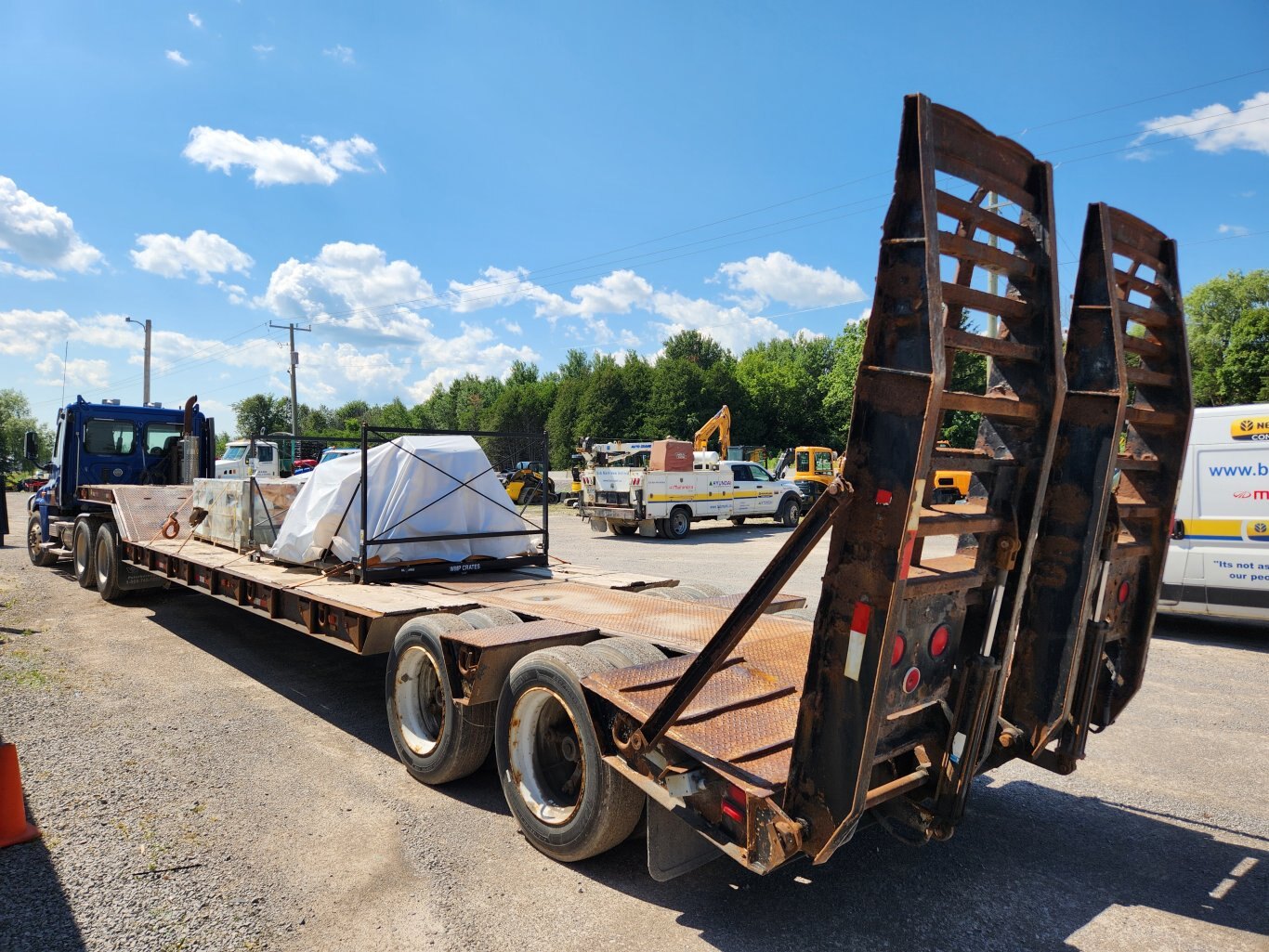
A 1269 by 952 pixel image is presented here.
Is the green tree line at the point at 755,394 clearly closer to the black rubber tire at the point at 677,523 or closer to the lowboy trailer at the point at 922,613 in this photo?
the black rubber tire at the point at 677,523

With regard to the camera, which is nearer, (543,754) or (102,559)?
(543,754)

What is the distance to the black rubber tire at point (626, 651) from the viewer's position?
12.8 ft

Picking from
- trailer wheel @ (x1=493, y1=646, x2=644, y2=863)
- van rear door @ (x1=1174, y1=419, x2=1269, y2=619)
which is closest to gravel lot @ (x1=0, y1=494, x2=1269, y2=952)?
trailer wheel @ (x1=493, y1=646, x2=644, y2=863)

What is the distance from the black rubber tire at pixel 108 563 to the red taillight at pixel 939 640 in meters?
10.9

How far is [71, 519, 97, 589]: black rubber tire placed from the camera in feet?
37.3

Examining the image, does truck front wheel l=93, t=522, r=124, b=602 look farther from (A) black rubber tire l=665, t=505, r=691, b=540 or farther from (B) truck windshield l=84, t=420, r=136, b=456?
(A) black rubber tire l=665, t=505, r=691, b=540

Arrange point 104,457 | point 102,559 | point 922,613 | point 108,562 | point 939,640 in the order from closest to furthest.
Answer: point 922,613 → point 939,640 → point 108,562 → point 102,559 → point 104,457

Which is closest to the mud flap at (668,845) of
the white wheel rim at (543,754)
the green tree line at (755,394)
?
the white wheel rim at (543,754)

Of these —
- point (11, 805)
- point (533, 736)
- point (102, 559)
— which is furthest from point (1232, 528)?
point (102, 559)

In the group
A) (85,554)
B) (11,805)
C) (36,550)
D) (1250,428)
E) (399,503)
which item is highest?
(1250,428)

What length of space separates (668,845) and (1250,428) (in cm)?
791

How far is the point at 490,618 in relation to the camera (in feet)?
15.8

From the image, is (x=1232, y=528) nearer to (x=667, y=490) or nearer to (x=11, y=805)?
(x=11, y=805)

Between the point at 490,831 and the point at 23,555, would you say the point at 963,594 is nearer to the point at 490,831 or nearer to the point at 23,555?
the point at 490,831
